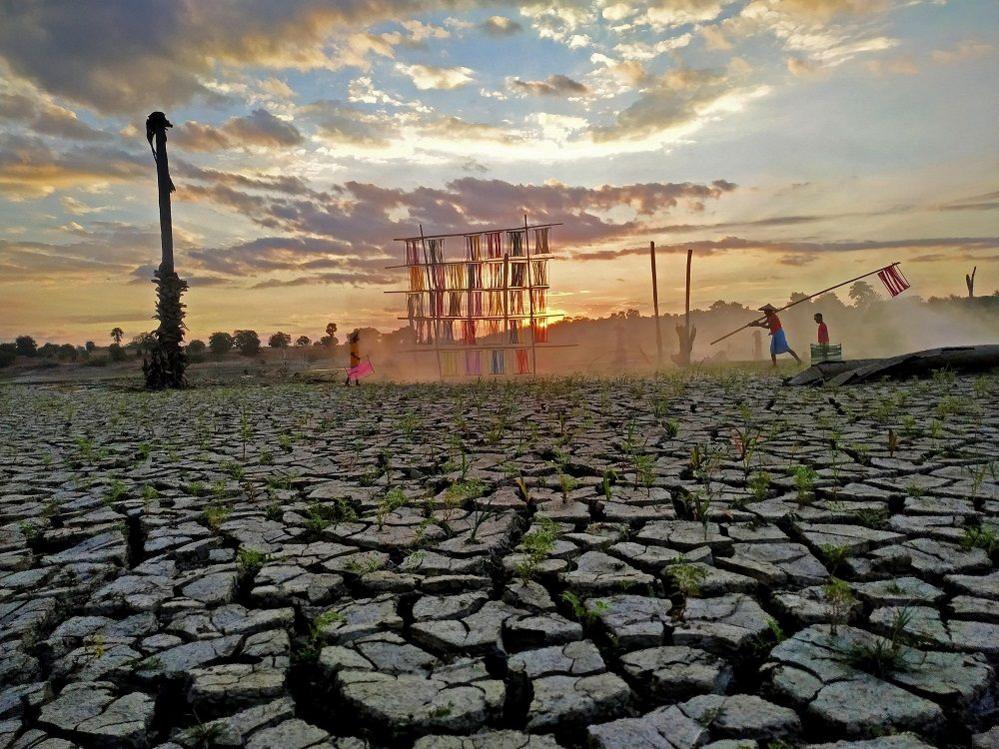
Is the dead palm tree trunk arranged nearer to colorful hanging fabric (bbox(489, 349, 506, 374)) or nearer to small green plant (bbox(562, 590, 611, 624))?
colorful hanging fabric (bbox(489, 349, 506, 374))

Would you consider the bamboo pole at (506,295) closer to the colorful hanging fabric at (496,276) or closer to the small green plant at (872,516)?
the colorful hanging fabric at (496,276)

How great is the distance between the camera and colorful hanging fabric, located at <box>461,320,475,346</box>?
17.1m

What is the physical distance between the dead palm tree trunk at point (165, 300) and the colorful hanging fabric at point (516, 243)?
→ 821 cm

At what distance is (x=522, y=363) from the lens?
1745 centimetres

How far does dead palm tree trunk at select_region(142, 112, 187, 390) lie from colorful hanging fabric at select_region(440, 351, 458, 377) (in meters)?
6.51

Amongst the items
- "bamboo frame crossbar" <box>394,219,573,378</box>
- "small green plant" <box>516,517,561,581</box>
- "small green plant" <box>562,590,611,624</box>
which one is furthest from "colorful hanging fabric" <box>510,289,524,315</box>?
"small green plant" <box>562,590,611,624</box>

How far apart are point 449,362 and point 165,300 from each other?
7125 millimetres

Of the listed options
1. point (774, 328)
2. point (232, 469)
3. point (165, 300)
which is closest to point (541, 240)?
point (774, 328)

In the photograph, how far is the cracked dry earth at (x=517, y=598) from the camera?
1.70 m

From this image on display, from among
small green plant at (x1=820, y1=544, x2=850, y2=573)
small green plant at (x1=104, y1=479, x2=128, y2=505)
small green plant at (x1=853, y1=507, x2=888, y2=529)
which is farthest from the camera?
small green plant at (x1=104, y1=479, x2=128, y2=505)

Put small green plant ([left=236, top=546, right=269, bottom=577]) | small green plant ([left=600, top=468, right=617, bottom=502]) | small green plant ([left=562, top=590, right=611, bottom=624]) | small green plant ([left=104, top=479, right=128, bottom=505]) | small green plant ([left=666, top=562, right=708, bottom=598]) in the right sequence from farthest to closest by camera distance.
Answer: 1. small green plant ([left=104, top=479, right=128, bottom=505])
2. small green plant ([left=600, top=468, right=617, bottom=502])
3. small green plant ([left=236, top=546, right=269, bottom=577])
4. small green plant ([left=666, top=562, right=708, bottom=598])
5. small green plant ([left=562, top=590, right=611, bottom=624])

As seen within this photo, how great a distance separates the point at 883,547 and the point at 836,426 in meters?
3.23

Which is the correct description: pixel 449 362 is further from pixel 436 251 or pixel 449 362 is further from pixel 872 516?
pixel 872 516

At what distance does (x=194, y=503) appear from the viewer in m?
3.98
